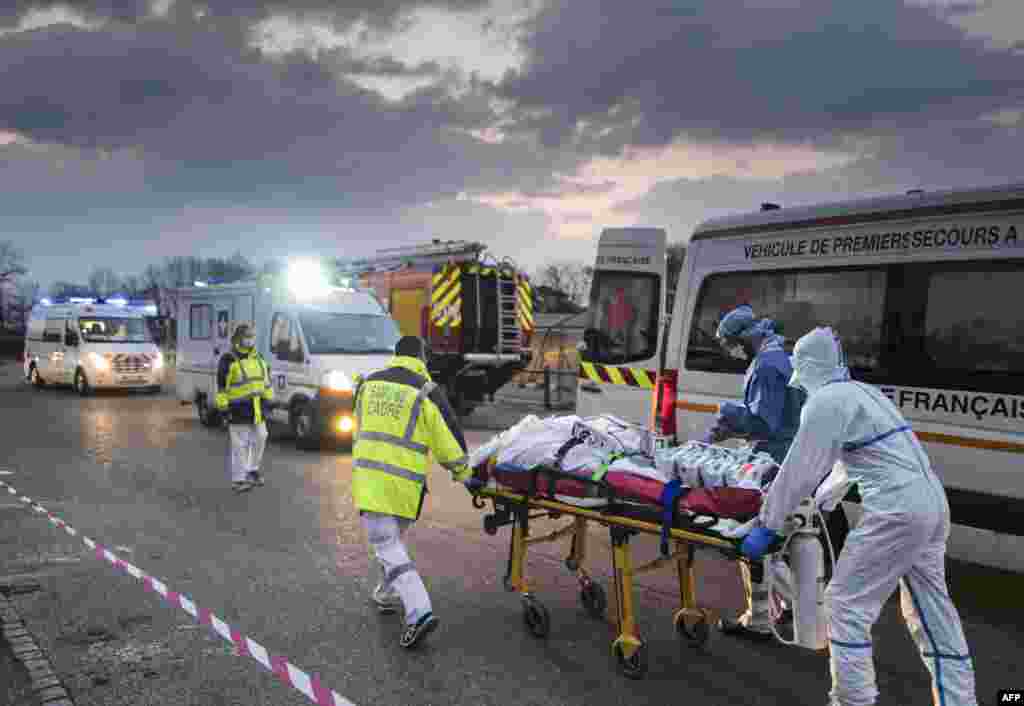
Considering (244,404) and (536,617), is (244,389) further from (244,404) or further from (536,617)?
(536,617)

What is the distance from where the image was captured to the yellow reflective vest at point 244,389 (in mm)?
9273

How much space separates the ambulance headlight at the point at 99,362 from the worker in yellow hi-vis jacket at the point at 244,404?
13.5m

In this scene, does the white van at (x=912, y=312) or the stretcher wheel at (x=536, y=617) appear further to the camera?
the white van at (x=912, y=312)

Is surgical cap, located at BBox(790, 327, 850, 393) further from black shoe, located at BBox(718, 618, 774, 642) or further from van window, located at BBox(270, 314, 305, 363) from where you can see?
van window, located at BBox(270, 314, 305, 363)

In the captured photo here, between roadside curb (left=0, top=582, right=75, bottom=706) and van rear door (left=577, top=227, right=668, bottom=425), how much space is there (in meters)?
4.97

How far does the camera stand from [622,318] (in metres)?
8.03

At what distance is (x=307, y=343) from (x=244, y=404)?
292 centimetres

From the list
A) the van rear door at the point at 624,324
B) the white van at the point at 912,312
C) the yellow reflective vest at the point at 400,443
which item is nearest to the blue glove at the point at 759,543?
the yellow reflective vest at the point at 400,443

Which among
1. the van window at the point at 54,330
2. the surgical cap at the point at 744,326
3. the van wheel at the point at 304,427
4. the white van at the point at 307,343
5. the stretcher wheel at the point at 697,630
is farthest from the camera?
the van window at the point at 54,330

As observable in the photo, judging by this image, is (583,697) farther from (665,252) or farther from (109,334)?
(109,334)

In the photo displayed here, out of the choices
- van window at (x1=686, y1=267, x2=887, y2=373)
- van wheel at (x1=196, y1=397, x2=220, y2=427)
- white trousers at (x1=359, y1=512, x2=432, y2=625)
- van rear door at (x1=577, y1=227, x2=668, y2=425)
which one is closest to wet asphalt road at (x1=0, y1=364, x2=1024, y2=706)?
white trousers at (x1=359, y1=512, x2=432, y2=625)

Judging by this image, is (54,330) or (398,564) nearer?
(398,564)

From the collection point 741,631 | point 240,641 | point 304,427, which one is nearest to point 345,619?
point 240,641

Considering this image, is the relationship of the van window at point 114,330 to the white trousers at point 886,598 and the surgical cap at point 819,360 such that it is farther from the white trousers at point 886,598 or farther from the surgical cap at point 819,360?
the white trousers at point 886,598
